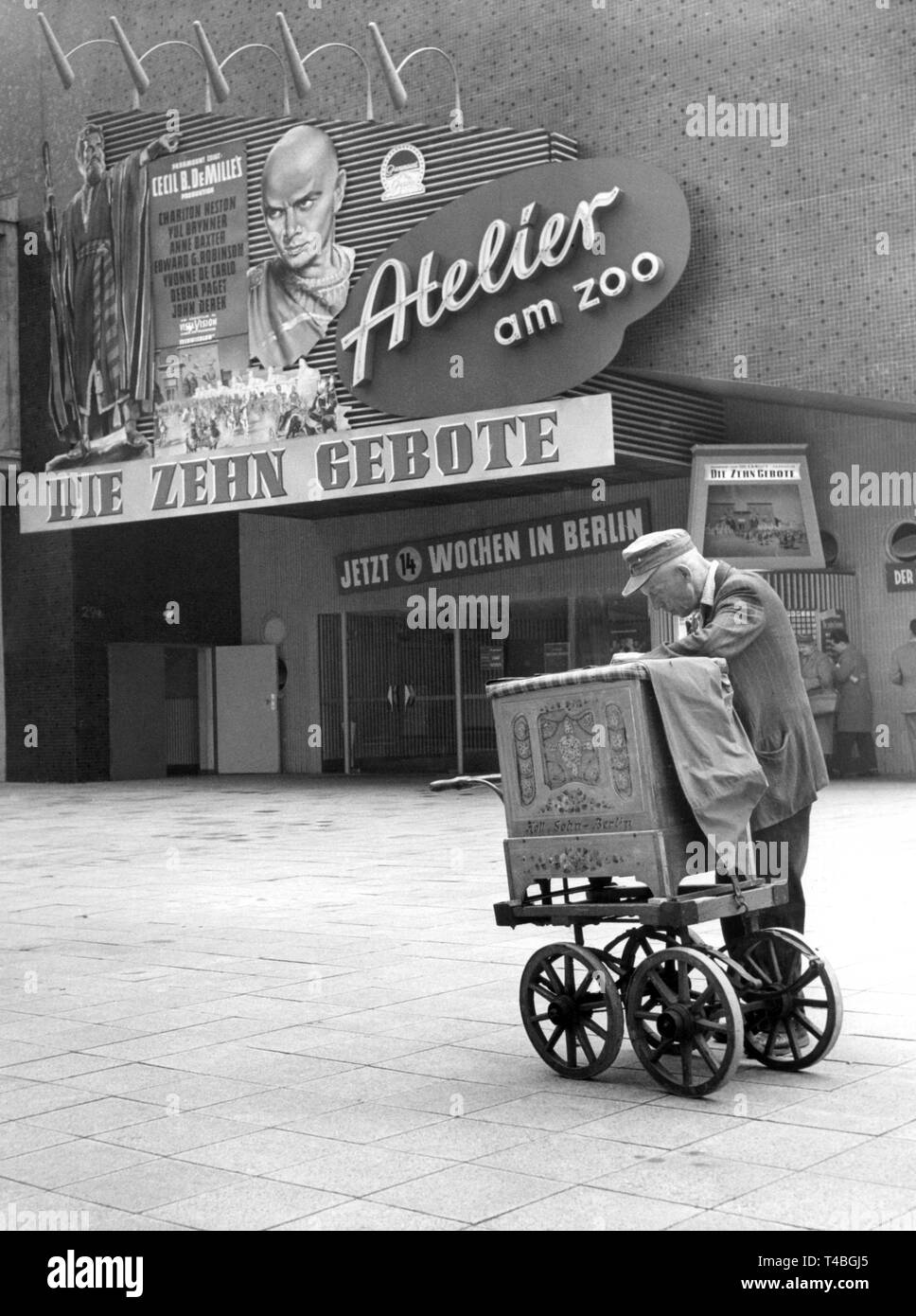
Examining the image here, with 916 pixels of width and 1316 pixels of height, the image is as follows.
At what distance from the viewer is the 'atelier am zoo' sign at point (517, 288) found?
1970cm

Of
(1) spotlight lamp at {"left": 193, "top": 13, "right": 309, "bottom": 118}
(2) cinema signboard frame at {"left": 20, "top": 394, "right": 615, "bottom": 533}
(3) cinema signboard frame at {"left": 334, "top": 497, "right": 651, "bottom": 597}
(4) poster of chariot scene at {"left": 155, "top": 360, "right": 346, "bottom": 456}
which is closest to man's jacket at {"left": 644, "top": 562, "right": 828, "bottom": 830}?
(2) cinema signboard frame at {"left": 20, "top": 394, "right": 615, "bottom": 533}

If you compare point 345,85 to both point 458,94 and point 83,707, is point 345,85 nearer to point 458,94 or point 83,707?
point 458,94

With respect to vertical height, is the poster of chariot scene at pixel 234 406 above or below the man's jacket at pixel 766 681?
above

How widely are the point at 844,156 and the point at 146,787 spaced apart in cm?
1333

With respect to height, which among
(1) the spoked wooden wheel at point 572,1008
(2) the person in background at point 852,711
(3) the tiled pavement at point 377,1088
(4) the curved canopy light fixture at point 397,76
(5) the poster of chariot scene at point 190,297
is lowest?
(3) the tiled pavement at point 377,1088

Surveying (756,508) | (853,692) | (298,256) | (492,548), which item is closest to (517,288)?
(298,256)

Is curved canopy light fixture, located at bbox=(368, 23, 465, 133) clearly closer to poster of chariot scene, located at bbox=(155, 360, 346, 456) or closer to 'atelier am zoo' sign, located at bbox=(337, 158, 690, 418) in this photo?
'atelier am zoo' sign, located at bbox=(337, 158, 690, 418)

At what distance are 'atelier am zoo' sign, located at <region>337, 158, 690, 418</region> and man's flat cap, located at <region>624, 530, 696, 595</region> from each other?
46.0 feet

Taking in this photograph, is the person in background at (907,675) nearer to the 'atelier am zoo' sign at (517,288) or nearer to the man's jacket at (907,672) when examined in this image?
the man's jacket at (907,672)

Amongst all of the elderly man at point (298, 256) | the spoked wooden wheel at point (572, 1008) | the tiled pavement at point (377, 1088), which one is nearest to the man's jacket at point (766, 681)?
the spoked wooden wheel at point (572, 1008)

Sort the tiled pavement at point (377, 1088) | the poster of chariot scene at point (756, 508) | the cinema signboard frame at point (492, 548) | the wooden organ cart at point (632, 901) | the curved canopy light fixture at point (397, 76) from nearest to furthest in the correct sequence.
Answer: the tiled pavement at point (377, 1088), the wooden organ cart at point (632, 901), the poster of chariot scene at point (756, 508), the curved canopy light fixture at point (397, 76), the cinema signboard frame at point (492, 548)

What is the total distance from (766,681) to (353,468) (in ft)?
52.5

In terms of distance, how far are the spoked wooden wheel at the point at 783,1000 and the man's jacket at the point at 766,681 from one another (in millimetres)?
443

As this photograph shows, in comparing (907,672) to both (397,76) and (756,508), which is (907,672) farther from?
(397,76)
